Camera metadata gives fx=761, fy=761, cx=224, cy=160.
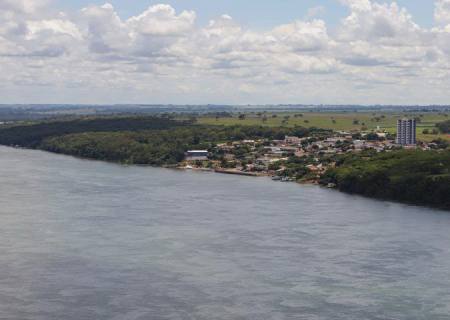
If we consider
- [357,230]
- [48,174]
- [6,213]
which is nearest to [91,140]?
[48,174]

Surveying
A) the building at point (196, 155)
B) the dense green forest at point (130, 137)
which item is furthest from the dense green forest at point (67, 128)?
the building at point (196, 155)

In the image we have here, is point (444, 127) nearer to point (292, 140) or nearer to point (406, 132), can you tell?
point (406, 132)

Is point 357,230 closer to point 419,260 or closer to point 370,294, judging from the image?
point 419,260

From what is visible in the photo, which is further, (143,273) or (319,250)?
(319,250)

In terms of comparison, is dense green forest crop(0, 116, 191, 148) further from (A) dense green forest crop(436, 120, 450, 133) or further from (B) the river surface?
(B) the river surface

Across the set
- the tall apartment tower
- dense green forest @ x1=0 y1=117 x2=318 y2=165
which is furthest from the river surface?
the tall apartment tower

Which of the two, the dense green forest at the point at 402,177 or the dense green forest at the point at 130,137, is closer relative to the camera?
the dense green forest at the point at 402,177

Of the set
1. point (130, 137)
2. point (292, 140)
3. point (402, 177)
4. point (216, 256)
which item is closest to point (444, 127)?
point (292, 140)

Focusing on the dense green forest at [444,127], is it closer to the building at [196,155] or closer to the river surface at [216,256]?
the building at [196,155]
